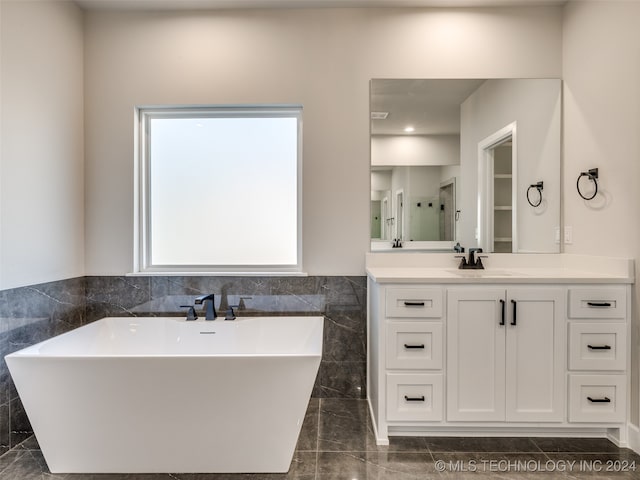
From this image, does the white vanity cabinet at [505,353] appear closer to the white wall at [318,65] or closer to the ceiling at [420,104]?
the white wall at [318,65]

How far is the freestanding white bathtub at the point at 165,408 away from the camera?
1.54 meters

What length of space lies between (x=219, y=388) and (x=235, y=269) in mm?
1095

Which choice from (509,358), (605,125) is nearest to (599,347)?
(509,358)

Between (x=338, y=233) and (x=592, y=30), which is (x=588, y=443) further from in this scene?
(x=592, y=30)

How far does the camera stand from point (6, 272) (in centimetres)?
186

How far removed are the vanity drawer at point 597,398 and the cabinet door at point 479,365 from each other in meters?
0.38

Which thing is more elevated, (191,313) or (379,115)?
(379,115)

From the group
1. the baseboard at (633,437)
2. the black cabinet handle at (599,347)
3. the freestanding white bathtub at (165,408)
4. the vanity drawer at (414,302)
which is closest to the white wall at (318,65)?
the vanity drawer at (414,302)

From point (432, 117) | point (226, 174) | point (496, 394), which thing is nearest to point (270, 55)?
point (226, 174)

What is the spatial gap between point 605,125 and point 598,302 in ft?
3.34

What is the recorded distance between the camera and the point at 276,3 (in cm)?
237

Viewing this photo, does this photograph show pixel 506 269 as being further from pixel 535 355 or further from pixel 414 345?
pixel 414 345

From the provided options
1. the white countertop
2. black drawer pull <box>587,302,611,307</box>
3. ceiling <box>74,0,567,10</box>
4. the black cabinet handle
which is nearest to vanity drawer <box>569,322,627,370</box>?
the black cabinet handle

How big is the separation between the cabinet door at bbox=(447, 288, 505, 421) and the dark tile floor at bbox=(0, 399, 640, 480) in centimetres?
18
